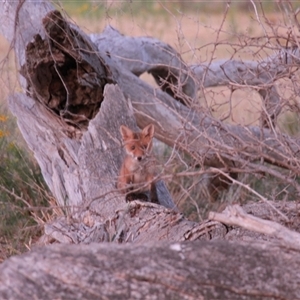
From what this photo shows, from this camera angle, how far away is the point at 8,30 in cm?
639

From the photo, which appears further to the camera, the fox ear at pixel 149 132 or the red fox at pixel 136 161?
the fox ear at pixel 149 132

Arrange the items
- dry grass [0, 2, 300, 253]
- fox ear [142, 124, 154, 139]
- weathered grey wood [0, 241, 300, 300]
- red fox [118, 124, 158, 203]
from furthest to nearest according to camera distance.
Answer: fox ear [142, 124, 154, 139] → red fox [118, 124, 158, 203] → dry grass [0, 2, 300, 253] → weathered grey wood [0, 241, 300, 300]

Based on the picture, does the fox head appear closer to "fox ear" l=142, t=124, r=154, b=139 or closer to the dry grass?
"fox ear" l=142, t=124, r=154, b=139

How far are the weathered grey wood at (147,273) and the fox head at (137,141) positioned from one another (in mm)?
2552

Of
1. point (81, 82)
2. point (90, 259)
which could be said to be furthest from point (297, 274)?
point (81, 82)

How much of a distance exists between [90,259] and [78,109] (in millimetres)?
3290

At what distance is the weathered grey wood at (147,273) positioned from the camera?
2922 mm

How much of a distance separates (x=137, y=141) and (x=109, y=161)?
12.2 inches

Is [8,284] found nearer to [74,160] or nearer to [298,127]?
[74,160]

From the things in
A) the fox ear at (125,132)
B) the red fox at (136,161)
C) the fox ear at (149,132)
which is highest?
the fox ear at (125,132)

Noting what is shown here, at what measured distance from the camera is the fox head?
575 cm

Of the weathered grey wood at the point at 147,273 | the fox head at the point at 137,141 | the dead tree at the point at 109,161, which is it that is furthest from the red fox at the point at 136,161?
the weathered grey wood at the point at 147,273

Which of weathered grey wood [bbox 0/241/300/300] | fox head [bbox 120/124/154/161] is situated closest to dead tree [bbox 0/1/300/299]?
weathered grey wood [bbox 0/241/300/300]

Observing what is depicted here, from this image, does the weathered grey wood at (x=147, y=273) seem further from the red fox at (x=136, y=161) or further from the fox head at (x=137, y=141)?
the fox head at (x=137, y=141)
